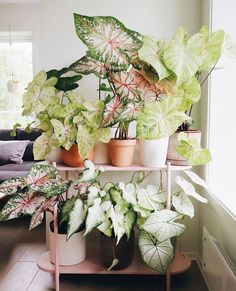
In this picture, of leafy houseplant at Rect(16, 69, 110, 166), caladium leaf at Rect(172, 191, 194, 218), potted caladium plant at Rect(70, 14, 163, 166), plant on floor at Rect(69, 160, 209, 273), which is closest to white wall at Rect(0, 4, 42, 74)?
leafy houseplant at Rect(16, 69, 110, 166)

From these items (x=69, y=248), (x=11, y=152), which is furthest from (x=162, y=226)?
(x=11, y=152)

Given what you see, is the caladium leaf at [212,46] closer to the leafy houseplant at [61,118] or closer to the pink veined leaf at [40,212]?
the leafy houseplant at [61,118]

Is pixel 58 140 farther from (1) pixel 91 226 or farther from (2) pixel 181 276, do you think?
(2) pixel 181 276

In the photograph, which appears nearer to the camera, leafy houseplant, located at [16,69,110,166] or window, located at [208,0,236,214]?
leafy houseplant, located at [16,69,110,166]

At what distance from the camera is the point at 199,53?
4.97 feet

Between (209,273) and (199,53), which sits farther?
(209,273)

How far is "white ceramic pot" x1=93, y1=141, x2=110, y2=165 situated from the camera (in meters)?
1.90

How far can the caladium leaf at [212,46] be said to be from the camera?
1.56 meters

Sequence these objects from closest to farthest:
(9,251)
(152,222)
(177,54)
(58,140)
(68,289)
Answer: (177,54)
(152,222)
(58,140)
(68,289)
(9,251)

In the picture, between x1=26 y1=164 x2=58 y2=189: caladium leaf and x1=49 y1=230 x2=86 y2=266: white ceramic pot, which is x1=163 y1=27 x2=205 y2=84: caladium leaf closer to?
x1=26 y1=164 x2=58 y2=189: caladium leaf

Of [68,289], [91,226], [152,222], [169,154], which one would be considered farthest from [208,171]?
[68,289]

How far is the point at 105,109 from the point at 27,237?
155 centimetres

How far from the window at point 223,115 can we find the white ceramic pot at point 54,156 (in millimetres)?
919

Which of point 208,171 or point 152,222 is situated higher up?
point 208,171
